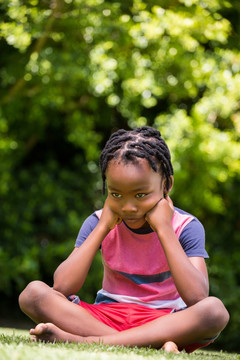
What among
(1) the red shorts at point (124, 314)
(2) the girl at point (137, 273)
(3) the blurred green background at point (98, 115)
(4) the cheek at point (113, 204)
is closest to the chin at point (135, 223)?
(2) the girl at point (137, 273)

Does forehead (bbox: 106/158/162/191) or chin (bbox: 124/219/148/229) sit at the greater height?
forehead (bbox: 106/158/162/191)

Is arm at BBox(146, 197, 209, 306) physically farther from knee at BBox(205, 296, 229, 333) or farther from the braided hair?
the braided hair

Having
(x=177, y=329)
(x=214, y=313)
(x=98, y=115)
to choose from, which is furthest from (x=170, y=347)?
(x=98, y=115)

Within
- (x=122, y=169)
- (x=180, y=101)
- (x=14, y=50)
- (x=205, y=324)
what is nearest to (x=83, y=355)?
(x=205, y=324)

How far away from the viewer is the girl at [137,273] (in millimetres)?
3041

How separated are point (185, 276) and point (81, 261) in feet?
2.03

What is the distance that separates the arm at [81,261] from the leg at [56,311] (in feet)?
0.55

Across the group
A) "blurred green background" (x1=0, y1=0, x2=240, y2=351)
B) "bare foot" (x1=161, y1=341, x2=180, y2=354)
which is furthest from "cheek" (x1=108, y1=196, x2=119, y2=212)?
"blurred green background" (x1=0, y1=0, x2=240, y2=351)

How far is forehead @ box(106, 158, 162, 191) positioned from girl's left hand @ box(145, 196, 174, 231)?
0.14 meters

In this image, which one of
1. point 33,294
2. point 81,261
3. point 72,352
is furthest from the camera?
point 81,261

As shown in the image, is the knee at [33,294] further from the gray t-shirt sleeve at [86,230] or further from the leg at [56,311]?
the gray t-shirt sleeve at [86,230]

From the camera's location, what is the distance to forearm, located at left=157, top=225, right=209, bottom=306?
10.2 feet

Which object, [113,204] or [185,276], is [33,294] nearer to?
[113,204]

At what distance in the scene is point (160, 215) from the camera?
3359mm
